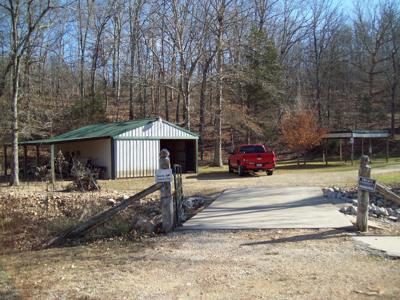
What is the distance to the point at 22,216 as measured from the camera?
13883 mm

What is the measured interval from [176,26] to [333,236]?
89.5 feet

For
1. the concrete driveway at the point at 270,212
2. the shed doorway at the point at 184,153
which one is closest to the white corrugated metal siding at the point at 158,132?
the shed doorway at the point at 184,153

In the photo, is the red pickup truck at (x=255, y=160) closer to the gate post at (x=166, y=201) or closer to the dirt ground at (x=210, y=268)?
the dirt ground at (x=210, y=268)

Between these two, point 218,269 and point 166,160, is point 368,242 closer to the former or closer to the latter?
point 218,269

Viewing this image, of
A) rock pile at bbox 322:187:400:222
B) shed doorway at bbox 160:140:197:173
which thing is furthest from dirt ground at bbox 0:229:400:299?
shed doorway at bbox 160:140:197:173

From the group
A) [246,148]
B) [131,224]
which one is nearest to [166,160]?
[131,224]

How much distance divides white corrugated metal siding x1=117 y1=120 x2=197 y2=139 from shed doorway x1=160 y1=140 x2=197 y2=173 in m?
1.60

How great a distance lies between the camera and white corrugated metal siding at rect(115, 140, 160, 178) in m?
24.6

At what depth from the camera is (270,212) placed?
35.8ft

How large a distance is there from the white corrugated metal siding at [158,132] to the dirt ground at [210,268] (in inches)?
639

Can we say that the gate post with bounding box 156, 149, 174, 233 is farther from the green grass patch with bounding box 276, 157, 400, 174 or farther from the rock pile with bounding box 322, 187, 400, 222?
the green grass patch with bounding box 276, 157, 400, 174

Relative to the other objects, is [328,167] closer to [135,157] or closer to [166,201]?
[135,157]

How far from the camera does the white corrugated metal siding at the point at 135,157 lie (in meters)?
24.6

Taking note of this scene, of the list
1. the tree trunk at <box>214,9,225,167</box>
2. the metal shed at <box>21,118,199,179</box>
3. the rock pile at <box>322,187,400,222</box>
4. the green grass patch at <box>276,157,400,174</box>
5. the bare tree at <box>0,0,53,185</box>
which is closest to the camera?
the rock pile at <box>322,187,400,222</box>
